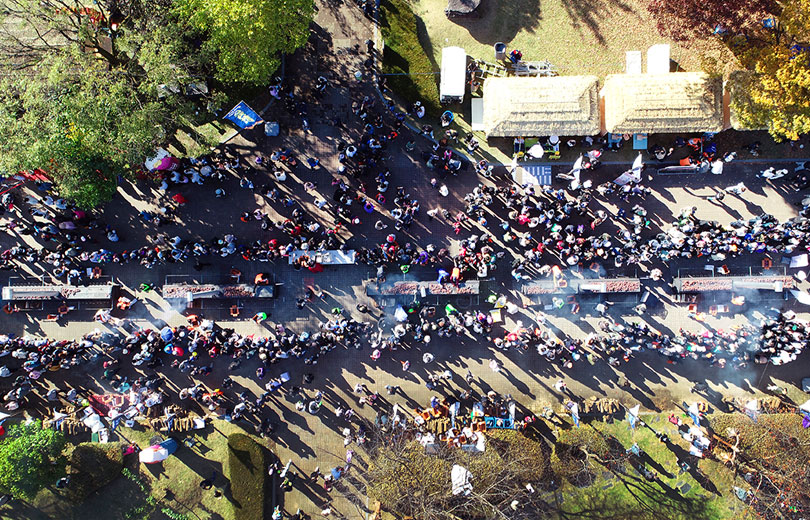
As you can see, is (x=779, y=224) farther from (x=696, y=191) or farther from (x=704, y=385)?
(x=704, y=385)

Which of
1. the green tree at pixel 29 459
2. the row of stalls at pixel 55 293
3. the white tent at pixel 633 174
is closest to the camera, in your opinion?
the green tree at pixel 29 459

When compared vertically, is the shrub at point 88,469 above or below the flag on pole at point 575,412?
below

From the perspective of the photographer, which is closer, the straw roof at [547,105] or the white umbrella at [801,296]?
the straw roof at [547,105]

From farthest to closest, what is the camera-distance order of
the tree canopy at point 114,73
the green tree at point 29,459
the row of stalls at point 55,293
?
the row of stalls at point 55,293, the green tree at point 29,459, the tree canopy at point 114,73

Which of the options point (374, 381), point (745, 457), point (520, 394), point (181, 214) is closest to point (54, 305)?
point (181, 214)

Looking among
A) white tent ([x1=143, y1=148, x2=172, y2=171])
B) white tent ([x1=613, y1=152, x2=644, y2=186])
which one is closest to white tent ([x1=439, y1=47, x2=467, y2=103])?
white tent ([x1=613, y1=152, x2=644, y2=186])

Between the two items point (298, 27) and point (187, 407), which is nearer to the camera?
point (298, 27)

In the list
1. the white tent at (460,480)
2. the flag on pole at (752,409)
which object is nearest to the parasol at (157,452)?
the white tent at (460,480)

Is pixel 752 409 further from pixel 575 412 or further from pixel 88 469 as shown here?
pixel 88 469

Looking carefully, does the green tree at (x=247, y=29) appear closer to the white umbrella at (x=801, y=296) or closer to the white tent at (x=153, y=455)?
the white tent at (x=153, y=455)
